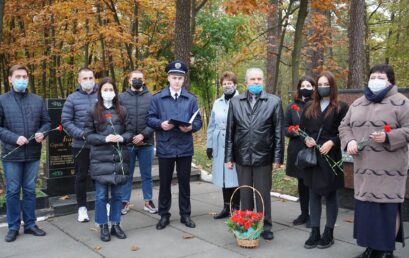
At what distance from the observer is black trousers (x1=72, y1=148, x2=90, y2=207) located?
20.8 feet

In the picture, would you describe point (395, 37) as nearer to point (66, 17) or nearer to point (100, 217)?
point (66, 17)

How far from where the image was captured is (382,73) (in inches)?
175

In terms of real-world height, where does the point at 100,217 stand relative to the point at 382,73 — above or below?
below

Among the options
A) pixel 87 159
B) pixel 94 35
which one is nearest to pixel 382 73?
pixel 87 159

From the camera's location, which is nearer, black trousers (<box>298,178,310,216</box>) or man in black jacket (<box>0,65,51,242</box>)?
man in black jacket (<box>0,65,51,242</box>)

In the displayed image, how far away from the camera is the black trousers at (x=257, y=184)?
5.39 metres

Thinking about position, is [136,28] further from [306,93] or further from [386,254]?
[386,254]

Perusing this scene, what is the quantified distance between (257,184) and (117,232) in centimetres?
190

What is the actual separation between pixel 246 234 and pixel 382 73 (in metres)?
2.31

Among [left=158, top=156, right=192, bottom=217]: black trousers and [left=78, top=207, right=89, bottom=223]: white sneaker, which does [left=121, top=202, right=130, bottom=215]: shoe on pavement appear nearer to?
[left=78, top=207, right=89, bottom=223]: white sneaker

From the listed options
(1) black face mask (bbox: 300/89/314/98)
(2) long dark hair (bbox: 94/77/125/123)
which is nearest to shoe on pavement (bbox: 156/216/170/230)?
(2) long dark hair (bbox: 94/77/125/123)

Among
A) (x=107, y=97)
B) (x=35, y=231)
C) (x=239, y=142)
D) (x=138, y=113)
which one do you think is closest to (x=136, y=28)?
(x=138, y=113)

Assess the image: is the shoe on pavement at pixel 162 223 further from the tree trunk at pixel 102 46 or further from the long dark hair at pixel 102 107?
the tree trunk at pixel 102 46

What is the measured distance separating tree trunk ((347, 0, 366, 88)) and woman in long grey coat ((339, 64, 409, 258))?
6.15 m
